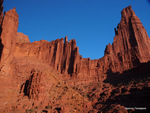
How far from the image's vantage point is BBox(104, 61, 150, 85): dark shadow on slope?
52194mm

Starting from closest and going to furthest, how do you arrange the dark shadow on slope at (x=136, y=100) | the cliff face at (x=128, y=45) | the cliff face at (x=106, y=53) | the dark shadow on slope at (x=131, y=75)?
the dark shadow on slope at (x=136, y=100)
the dark shadow on slope at (x=131, y=75)
the cliff face at (x=128, y=45)
the cliff face at (x=106, y=53)

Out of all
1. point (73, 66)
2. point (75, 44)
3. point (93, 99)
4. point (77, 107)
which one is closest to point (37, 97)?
point (77, 107)

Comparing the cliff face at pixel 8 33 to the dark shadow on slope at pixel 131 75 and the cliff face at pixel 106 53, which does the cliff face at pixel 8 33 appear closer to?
the cliff face at pixel 106 53

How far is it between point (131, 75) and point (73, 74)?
90.0ft

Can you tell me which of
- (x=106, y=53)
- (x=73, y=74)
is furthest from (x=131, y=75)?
(x=73, y=74)

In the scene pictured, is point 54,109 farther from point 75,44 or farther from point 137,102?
point 75,44

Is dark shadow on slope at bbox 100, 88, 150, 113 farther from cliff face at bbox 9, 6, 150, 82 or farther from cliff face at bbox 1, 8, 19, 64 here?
cliff face at bbox 1, 8, 19, 64

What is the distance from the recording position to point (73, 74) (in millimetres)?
72500

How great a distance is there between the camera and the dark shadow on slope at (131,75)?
52194mm

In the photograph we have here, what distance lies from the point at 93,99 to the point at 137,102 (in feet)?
50.9

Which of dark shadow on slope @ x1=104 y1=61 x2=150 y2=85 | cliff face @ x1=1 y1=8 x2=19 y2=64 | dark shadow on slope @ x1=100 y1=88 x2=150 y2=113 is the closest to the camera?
dark shadow on slope @ x1=100 y1=88 x2=150 y2=113

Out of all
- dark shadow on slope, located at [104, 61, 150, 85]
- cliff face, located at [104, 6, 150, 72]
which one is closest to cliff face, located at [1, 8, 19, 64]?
dark shadow on slope, located at [104, 61, 150, 85]

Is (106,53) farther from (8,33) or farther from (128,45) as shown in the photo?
(8,33)

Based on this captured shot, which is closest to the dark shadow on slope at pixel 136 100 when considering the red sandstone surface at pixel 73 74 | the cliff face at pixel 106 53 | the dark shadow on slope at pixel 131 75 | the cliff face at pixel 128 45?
the red sandstone surface at pixel 73 74
